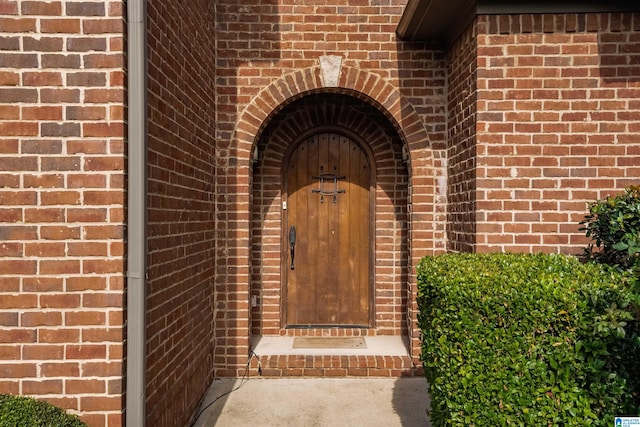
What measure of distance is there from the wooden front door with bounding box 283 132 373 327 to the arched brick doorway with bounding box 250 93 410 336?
0.31 feet

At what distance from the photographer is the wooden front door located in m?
5.38

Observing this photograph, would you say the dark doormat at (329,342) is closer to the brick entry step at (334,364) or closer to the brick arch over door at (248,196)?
the brick entry step at (334,364)

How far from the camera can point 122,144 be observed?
96.9 inches

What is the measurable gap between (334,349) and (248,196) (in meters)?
1.81

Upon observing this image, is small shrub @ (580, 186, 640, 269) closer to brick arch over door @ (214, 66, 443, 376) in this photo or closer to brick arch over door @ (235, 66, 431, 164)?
brick arch over door @ (214, 66, 443, 376)

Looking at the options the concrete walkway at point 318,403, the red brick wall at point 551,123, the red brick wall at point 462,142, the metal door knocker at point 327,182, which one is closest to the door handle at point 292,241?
the metal door knocker at point 327,182

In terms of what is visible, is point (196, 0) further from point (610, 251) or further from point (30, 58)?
point (610, 251)

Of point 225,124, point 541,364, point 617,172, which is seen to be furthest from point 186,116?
point 617,172

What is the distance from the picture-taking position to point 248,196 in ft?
15.4

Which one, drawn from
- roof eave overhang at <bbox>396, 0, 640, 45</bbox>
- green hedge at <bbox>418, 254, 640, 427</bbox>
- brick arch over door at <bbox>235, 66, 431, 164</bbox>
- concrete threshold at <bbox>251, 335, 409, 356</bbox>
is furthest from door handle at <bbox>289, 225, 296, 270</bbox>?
green hedge at <bbox>418, 254, 640, 427</bbox>

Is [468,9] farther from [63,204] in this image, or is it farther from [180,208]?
[63,204]

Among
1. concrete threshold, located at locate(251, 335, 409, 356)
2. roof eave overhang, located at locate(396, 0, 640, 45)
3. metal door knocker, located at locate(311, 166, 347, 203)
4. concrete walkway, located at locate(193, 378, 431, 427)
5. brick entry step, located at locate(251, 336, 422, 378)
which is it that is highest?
roof eave overhang, located at locate(396, 0, 640, 45)

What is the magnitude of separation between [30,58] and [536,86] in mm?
3565

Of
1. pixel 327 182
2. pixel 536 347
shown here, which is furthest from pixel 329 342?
pixel 536 347
